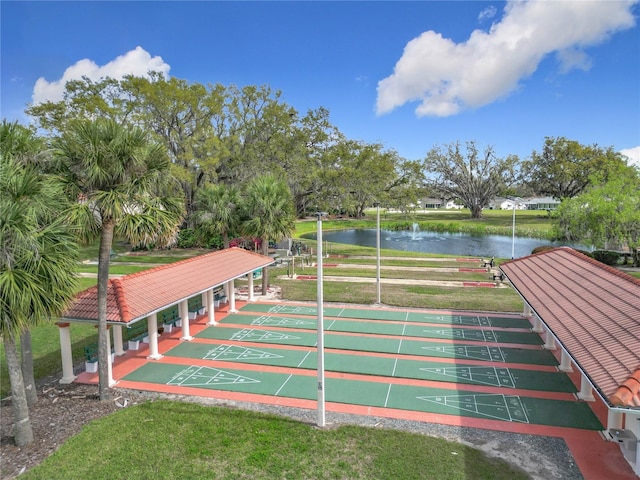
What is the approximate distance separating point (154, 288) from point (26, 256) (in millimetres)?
6118

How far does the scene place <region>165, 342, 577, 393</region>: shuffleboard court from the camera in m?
13.0

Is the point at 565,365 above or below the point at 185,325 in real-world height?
below

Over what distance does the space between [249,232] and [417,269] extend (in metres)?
15.0

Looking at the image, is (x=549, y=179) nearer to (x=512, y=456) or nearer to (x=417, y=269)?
(x=417, y=269)

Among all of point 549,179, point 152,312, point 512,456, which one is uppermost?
point 549,179

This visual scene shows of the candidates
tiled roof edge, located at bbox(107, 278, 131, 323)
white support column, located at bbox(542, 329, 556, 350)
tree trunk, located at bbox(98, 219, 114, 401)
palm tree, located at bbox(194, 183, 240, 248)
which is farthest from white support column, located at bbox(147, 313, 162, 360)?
white support column, located at bbox(542, 329, 556, 350)

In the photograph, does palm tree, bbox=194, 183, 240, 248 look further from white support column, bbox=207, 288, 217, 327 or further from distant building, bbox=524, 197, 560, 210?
distant building, bbox=524, 197, 560, 210

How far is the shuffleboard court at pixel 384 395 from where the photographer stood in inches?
432

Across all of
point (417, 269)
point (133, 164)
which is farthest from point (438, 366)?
point (417, 269)

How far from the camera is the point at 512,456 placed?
30.2 ft

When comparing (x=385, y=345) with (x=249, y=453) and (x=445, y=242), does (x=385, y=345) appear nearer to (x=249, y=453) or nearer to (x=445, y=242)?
(x=249, y=453)

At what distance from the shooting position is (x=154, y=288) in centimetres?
1468

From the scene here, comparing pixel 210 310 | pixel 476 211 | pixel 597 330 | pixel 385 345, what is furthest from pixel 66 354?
pixel 476 211

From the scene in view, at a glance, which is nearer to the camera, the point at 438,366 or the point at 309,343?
the point at 438,366
